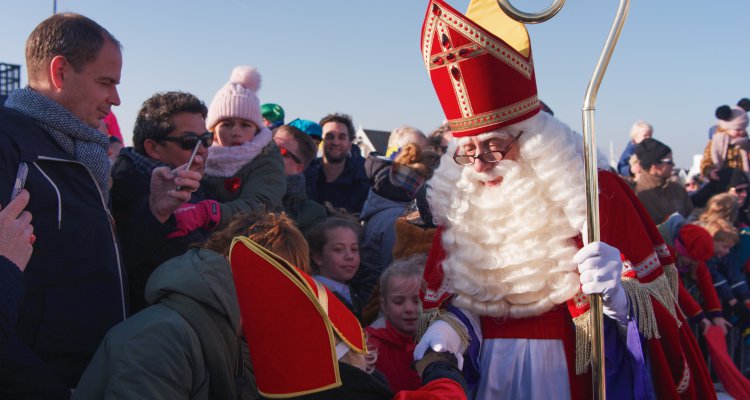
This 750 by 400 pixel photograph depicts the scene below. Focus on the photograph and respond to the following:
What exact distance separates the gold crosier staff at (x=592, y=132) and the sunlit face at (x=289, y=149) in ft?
8.44

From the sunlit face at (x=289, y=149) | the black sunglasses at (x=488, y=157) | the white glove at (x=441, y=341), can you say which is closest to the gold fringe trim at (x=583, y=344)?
the white glove at (x=441, y=341)

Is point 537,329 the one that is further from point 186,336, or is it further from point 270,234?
point 186,336

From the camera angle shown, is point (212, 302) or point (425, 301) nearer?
point (212, 302)

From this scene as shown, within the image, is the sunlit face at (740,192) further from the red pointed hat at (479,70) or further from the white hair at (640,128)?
the red pointed hat at (479,70)

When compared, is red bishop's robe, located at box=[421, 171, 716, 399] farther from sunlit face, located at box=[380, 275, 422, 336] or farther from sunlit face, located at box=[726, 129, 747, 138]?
sunlit face, located at box=[726, 129, 747, 138]

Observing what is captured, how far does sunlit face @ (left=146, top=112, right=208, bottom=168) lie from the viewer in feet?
10.6

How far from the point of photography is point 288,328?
1856mm

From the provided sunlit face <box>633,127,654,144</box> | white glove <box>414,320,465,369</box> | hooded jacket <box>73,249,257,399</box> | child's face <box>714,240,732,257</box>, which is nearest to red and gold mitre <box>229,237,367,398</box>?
hooded jacket <box>73,249,257,399</box>

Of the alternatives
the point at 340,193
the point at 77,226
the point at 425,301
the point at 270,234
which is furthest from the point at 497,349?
the point at 340,193

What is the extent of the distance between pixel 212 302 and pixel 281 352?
1.39ft

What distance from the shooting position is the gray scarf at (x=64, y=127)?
90.2 inches

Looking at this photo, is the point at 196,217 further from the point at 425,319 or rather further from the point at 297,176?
the point at 297,176

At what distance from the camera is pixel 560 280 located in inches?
99.7

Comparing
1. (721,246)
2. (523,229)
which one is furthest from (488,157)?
(721,246)
